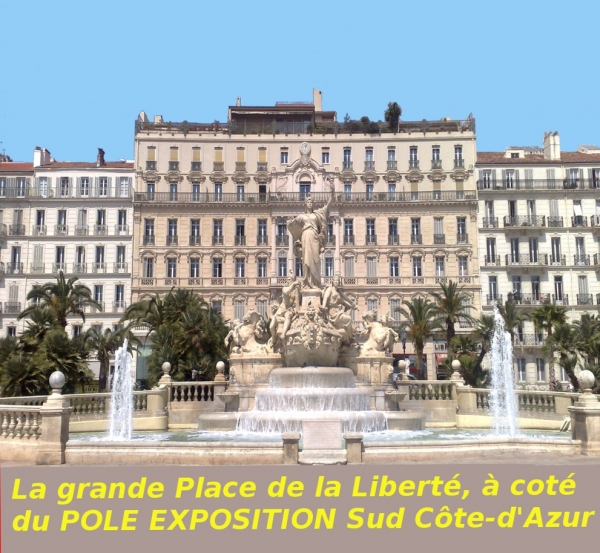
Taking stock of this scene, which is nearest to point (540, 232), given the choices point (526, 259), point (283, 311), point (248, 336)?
point (526, 259)

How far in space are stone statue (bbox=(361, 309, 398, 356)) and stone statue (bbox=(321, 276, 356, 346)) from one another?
806mm

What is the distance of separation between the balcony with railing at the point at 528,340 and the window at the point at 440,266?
783 cm

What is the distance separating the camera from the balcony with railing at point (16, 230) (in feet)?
197

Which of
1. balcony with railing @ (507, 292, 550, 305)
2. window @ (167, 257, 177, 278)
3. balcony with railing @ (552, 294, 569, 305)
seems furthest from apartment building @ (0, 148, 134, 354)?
balcony with railing @ (552, 294, 569, 305)

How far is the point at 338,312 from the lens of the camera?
25719mm

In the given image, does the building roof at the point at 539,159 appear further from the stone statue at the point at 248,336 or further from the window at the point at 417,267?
the stone statue at the point at 248,336

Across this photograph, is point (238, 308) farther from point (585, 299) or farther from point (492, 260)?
point (585, 299)

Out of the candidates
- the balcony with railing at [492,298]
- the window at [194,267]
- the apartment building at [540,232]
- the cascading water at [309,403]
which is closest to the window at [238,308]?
the window at [194,267]

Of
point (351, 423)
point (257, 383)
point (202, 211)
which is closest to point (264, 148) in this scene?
point (202, 211)

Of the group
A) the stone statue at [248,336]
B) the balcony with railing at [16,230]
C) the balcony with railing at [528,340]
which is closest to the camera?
the stone statue at [248,336]

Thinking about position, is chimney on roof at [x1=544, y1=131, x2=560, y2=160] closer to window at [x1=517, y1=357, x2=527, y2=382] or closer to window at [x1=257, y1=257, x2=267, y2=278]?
window at [x1=517, y1=357, x2=527, y2=382]

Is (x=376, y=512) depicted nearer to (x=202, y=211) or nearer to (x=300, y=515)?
(x=300, y=515)

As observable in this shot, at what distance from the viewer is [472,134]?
205ft

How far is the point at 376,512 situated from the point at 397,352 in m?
49.6
